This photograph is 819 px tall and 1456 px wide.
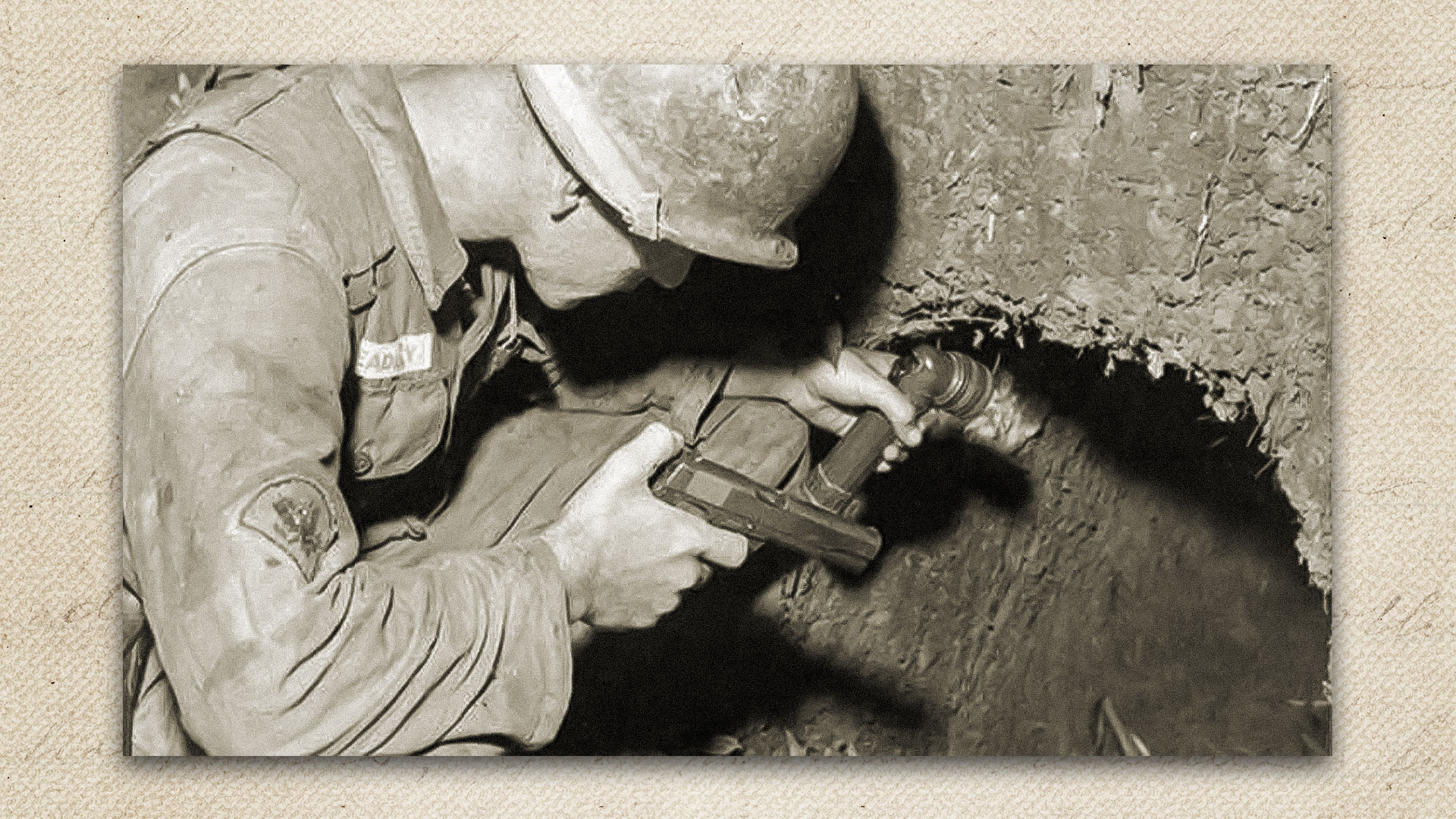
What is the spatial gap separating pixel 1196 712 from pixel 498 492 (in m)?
0.86

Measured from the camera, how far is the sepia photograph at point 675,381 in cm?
162

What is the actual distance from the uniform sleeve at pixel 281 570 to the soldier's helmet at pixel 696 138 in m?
0.32

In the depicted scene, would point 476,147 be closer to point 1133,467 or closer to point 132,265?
point 132,265

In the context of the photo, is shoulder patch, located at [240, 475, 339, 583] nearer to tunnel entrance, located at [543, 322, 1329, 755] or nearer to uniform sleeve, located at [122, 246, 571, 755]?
uniform sleeve, located at [122, 246, 571, 755]

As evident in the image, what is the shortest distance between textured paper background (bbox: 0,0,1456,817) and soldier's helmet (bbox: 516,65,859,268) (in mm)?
90

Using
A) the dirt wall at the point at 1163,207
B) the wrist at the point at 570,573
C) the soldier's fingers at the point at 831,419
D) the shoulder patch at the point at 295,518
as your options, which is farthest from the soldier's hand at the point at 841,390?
the shoulder patch at the point at 295,518

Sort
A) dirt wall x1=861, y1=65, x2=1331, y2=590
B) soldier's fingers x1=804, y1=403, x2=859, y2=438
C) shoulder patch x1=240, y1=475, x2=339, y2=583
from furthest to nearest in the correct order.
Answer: soldier's fingers x1=804, y1=403, x2=859, y2=438 → dirt wall x1=861, y1=65, x2=1331, y2=590 → shoulder patch x1=240, y1=475, x2=339, y2=583

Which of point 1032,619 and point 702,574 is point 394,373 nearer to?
point 702,574

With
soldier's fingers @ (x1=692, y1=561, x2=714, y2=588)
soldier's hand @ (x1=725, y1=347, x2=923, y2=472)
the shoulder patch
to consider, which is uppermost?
the shoulder patch

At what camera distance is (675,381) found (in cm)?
189

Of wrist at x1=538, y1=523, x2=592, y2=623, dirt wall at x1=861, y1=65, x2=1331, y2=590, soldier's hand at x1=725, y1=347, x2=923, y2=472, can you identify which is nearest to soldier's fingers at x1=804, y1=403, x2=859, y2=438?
soldier's hand at x1=725, y1=347, x2=923, y2=472

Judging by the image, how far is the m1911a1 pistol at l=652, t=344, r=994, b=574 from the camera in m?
1.74

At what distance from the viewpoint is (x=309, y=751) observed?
1.69m

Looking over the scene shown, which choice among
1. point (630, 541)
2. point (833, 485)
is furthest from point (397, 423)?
point (833, 485)
